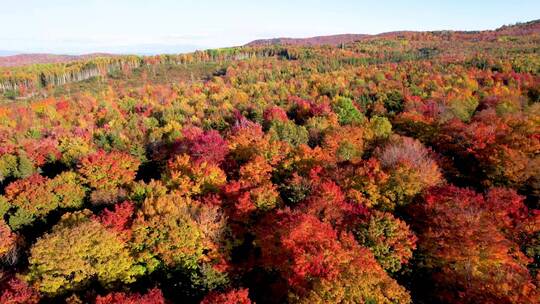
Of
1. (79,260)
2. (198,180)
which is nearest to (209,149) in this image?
(198,180)

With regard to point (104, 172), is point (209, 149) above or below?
above

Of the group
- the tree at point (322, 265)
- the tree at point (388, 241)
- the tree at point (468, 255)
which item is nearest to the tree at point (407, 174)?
the tree at point (468, 255)

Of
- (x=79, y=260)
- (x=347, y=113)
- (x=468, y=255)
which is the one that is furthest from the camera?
(x=347, y=113)

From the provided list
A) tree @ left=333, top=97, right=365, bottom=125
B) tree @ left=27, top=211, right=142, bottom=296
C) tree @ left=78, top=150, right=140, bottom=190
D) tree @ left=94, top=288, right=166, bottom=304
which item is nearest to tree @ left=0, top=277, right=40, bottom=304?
tree @ left=27, top=211, right=142, bottom=296

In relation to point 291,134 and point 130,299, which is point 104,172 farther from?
point 291,134

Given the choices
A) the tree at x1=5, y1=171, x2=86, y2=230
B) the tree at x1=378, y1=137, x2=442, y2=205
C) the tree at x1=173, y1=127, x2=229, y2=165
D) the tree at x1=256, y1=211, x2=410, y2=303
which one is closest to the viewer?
the tree at x1=256, y1=211, x2=410, y2=303

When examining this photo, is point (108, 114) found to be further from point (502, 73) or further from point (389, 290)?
point (502, 73)

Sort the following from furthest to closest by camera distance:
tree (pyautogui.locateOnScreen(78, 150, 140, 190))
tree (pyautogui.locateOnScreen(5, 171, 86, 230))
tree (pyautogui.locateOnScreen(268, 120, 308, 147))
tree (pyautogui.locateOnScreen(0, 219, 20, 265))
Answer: tree (pyautogui.locateOnScreen(268, 120, 308, 147)), tree (pyautogui.locateOnScreen(78, 150, 140, 190)), tree (pyautogui.locateOnScreen(5, 171, 86, 230)), tree (pyautogui.locateOnScreen(0, 219, 20, 265))

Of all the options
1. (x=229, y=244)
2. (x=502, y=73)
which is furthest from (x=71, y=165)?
(x=502, y=73)

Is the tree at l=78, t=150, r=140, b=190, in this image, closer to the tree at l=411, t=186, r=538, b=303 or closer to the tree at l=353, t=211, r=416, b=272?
the tree at l=353, t=211, r=416, b=272
